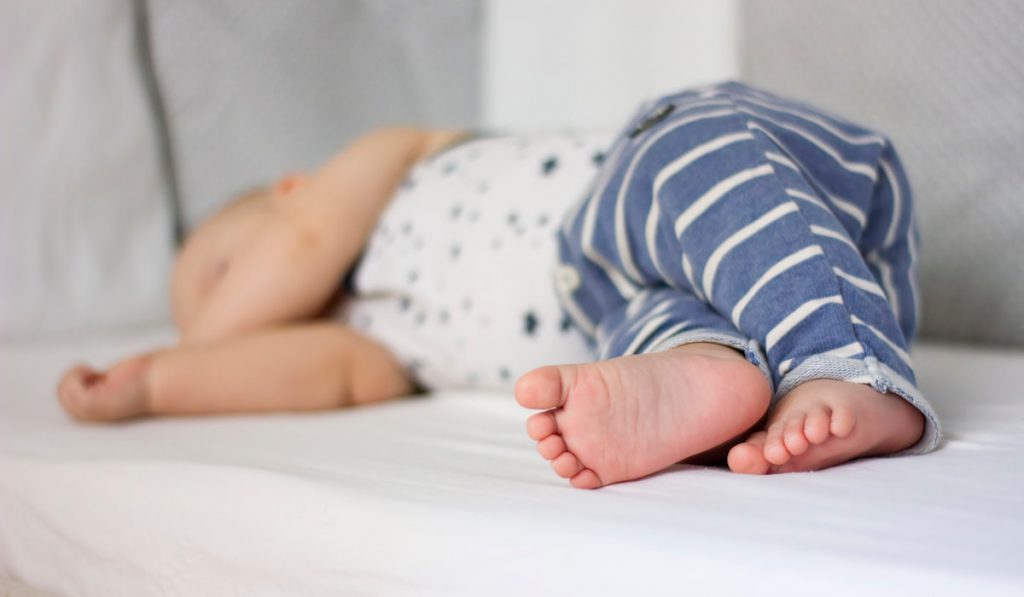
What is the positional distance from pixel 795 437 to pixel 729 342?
97 millimetres

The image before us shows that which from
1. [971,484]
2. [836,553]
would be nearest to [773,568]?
[836,553]

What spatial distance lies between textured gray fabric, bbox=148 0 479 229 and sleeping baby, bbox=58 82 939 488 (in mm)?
160

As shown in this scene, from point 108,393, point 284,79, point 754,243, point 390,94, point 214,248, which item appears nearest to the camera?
point 754,243

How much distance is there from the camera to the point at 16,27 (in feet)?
4.17

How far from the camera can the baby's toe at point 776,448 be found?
0.56m

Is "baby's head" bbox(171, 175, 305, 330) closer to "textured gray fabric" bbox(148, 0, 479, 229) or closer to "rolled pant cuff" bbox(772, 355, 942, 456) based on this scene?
"textured gray fabric" bbox(148, 0, 479, 229)

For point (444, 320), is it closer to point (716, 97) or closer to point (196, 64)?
point (716, 97)

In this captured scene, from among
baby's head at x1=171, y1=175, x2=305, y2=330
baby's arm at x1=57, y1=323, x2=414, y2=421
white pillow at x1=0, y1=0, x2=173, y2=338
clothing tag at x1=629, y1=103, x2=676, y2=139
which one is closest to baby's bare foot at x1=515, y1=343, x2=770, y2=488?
clothing tag at x1=629, y1=103, x2=676, y2=139

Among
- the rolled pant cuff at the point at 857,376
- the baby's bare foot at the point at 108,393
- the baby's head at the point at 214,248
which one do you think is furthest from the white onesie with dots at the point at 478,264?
the rolled pant cuff at the point at 857,376

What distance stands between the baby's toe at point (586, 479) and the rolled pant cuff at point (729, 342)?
0.36 feet

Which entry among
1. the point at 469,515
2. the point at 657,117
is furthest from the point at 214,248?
→ the point at 469,515

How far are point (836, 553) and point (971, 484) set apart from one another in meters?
0.15

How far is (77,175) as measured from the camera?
1.36 meters

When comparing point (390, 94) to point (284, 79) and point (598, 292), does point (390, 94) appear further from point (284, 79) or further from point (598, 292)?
point (598, 292)
